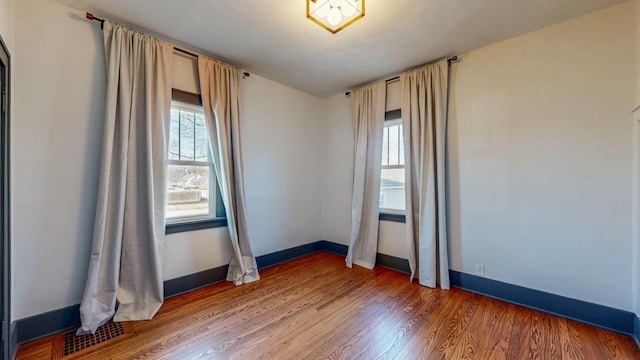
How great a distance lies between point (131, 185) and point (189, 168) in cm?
64

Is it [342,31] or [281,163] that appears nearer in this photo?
[342,31]

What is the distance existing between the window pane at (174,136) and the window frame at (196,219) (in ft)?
0.25

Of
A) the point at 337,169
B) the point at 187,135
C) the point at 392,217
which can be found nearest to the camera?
the point at 187,135

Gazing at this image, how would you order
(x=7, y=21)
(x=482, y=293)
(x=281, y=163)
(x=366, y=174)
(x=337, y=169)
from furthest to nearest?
(x=337, y=169) < (x=281, y=163) < (x=366, y=174) < (x=482, y=293) < (x=7, y=21)

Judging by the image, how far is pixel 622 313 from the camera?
200 centimetres

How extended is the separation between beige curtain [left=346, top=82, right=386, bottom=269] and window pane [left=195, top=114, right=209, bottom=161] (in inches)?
79.1

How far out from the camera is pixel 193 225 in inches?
108

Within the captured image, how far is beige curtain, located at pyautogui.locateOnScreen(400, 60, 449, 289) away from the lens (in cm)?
281

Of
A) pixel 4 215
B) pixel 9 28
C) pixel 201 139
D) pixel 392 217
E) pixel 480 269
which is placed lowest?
pixel 480 269

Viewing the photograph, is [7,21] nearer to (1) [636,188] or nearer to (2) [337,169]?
(2) [337,169]

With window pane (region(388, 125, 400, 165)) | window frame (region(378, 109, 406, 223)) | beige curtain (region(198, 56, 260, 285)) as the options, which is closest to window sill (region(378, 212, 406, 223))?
window frame (region(378, 109, 406, 223))

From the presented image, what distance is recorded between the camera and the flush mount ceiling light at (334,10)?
185 cm

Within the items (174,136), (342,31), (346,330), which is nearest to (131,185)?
(174,136)

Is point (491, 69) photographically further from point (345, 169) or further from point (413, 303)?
point (413, 303)
